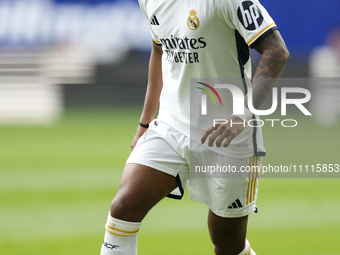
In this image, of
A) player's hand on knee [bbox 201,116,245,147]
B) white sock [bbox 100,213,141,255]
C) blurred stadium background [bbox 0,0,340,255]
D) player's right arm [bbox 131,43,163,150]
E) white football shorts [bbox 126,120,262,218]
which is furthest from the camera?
blurred stadium background [bbox 0,0,340,255]

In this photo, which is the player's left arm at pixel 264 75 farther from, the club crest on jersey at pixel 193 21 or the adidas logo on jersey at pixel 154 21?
the adidas logo on jersey at pixel 154 21

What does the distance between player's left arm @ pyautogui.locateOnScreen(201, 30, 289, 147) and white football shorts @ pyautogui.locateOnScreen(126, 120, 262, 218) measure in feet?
0.95

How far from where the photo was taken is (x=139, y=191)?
83.6 inches

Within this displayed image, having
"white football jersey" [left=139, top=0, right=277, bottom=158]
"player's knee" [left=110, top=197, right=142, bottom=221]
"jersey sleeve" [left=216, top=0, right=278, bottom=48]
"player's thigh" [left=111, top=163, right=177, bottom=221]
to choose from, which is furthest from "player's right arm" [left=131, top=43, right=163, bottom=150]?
"jersey sleeve" [left=216, top=0, right=278, bottom=48]

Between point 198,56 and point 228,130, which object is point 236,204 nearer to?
point 228,130

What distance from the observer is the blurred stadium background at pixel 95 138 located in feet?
12.5

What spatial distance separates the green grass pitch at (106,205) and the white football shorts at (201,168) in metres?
1.11

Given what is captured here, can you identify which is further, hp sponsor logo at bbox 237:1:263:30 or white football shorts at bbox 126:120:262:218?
white football shorts at bbox 126:120:262:218

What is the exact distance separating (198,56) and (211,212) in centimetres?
85

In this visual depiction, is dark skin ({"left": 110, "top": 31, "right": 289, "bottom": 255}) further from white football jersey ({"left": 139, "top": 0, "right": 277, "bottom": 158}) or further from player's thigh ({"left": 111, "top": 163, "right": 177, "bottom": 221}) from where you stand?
white football jersey ({"left": 139, "top": 0, "right": 277, "bottom": 158})

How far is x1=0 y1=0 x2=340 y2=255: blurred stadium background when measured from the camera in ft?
12.5

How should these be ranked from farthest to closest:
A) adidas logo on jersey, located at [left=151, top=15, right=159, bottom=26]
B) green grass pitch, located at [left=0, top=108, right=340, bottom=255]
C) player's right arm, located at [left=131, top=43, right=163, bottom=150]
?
1. green grass pitch, located at [left=0, top=108, right=340, bottom=255]
2. player's right arm, located at [left=131, top=43, right=163, bottom=150]
3. adidas logo on jersey, located at [left=151, top=15, right=159, bottom=26]

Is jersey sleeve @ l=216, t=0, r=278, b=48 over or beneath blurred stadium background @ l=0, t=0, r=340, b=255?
over

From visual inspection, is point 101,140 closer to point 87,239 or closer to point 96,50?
point 87,239
